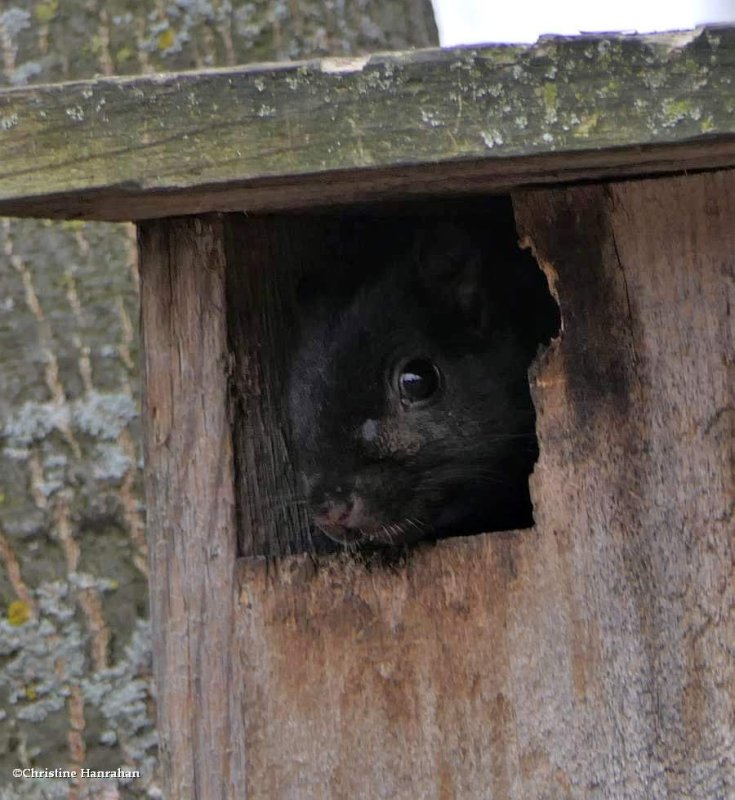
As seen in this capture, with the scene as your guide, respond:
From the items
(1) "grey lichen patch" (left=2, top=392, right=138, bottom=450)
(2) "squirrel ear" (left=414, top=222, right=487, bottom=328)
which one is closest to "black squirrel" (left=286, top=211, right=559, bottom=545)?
Result: (2) "squirrel ear" (left=414, top=222, right=487, bottom=328)

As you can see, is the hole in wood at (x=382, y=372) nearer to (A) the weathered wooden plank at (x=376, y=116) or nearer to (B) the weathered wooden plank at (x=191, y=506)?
(B) the weathered wooden plank at (x=191, y=506)

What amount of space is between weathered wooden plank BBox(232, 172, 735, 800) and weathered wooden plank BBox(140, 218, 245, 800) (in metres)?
0.06

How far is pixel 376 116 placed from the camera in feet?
5.57

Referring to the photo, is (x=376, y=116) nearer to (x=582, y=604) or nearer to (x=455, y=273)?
(x=582, y=604)

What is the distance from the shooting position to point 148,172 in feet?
5.72

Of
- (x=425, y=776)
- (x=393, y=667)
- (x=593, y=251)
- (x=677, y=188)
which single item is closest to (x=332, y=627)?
(x=393, y=667)

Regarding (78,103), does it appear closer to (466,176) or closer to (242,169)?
(242,169)

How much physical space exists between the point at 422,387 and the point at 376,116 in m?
0.80

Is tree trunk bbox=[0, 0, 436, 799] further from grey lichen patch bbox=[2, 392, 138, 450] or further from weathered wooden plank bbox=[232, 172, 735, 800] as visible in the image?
weathered wooden plank bbox=[232, 172, 735, 800]

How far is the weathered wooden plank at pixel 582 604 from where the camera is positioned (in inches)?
75.8

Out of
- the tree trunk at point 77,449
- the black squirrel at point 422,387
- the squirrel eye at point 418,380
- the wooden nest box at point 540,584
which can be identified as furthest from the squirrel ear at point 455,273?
the tree trunk at point 77,449

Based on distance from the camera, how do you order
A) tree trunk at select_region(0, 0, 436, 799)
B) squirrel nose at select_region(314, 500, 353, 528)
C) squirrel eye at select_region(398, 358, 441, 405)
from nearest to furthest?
squirrel nose at select_region(314, 500, 353, 528)
squirrel eye at select_region(398, 358, 441, 405)
tree trunk at select_region(0, 0, 436, 799)

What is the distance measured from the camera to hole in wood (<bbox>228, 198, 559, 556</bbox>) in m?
2.23

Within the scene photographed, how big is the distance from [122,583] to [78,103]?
141cm
